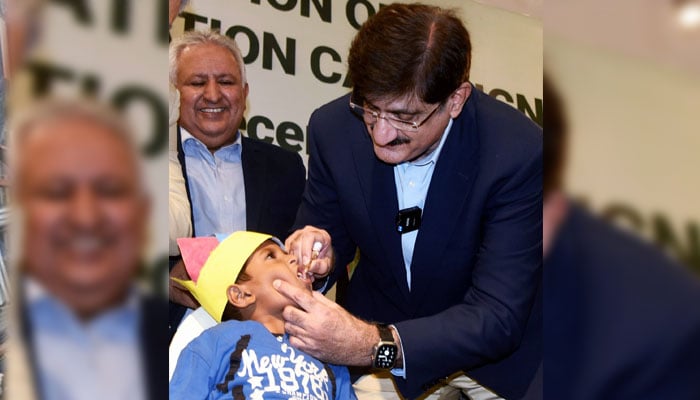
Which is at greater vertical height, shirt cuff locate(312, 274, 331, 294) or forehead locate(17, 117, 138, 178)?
forehead locate(17, 117, 138, 178)

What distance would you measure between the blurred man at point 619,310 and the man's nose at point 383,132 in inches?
37.7

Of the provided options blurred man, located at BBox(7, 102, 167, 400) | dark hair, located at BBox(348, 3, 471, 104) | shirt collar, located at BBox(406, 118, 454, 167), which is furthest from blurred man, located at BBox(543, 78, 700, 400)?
shirt collar, located at BBox(406, 118, 454, 167)

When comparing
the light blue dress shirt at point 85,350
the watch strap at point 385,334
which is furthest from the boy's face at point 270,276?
the light blue dress shirt at point 85,350

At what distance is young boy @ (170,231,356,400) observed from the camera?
133cm

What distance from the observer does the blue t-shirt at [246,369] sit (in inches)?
51.9

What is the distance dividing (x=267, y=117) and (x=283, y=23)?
15.0 inches

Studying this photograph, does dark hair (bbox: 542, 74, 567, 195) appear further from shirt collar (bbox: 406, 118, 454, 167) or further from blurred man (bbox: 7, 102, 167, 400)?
shirt collar (bbox: 406, 118, 454, 167)

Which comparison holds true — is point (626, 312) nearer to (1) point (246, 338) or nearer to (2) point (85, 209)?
(2) point (85, 209)

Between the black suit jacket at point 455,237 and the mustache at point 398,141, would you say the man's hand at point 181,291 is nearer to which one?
the black suit jacket at point 455,237

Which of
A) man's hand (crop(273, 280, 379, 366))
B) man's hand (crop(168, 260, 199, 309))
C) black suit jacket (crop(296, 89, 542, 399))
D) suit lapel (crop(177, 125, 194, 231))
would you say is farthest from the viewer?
suit lapel (crop(177, 125, 194, 231))

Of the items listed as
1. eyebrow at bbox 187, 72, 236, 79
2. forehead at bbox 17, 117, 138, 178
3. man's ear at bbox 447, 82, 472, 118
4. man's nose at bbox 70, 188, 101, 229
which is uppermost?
eyebrow at bbox 187, 72, 236, 79

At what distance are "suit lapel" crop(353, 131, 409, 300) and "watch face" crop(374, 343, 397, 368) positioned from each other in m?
0.30

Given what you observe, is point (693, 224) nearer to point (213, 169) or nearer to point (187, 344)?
point (187, 344)

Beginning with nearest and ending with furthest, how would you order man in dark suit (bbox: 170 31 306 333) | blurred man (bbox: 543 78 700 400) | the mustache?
blurred man (bbox: 543 78 700 400) < the mustache < man in dark suit (bbox: 170 31 306 333)
